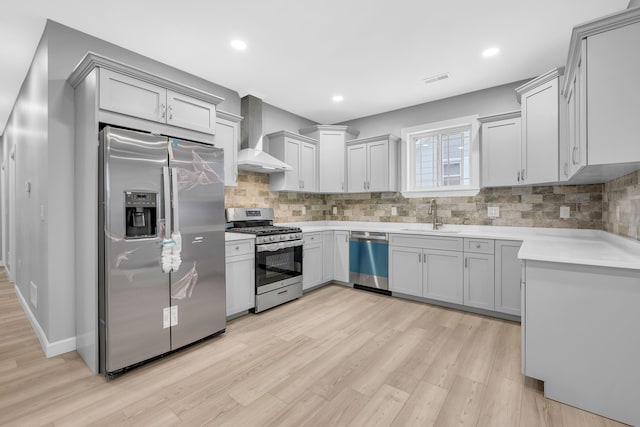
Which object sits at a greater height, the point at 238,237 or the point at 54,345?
the point at 238,237

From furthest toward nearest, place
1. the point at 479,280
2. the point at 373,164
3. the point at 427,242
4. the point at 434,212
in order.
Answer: the point at 373,164 → the point at 434,212 → the point at 427,242 → the point at 479,280

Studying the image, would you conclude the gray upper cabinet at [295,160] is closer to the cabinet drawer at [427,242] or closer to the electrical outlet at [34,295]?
the cabinet drawer at [427,242]

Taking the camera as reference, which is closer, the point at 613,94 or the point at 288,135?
the point at 613,94

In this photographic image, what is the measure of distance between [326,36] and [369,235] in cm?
248

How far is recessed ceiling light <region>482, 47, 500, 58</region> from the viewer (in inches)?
112

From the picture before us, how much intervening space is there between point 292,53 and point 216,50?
741 mm

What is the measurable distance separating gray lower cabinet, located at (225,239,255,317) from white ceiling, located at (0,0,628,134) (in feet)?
6.41

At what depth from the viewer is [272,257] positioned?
11.4ft

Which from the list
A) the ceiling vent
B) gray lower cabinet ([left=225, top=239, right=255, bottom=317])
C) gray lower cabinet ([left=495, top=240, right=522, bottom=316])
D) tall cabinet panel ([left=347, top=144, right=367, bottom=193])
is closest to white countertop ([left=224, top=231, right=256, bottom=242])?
gray lower cabinet ([left=225, top=239, right=255, bottom=317])

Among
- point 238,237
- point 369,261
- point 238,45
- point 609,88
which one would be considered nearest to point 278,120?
point 238,45

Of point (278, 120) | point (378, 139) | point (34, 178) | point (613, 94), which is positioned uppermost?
point (278, 120)

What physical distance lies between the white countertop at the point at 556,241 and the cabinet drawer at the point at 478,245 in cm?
5

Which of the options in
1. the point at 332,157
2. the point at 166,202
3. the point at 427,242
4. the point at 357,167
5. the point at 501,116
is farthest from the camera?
the point at 332,157

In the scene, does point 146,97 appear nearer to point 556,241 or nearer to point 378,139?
point 378,139
